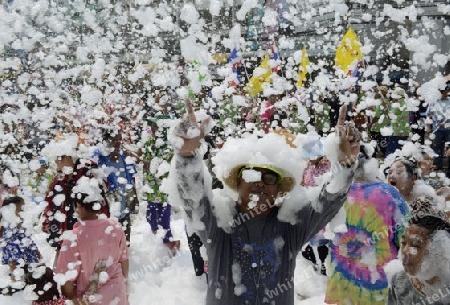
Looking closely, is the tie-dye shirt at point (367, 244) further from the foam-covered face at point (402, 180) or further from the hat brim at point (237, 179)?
the hat brim at point (237, 179)

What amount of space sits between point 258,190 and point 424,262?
2.47 feet

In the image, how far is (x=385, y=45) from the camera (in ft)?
40.6

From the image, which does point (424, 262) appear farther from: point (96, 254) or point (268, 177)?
point (96, 254)

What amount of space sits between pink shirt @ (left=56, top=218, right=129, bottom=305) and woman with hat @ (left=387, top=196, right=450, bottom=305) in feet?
5.63

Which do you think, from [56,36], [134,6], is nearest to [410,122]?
[134,6]

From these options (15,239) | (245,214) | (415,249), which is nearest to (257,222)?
(245,214)

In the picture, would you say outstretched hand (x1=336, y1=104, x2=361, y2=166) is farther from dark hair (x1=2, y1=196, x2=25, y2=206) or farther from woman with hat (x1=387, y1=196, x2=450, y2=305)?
dark hair (x1=2, y1=196, x2=25, y2=206)

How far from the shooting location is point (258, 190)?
77.4 inches

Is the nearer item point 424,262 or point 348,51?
point 424,262

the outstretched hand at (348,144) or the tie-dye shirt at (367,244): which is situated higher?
the outstretched hand at (348,144)

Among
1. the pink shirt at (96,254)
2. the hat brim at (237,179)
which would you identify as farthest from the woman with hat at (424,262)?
the pink shirt at (96,254)

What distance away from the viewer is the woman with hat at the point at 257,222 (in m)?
1.96

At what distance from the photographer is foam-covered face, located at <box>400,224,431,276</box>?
72.8 inches

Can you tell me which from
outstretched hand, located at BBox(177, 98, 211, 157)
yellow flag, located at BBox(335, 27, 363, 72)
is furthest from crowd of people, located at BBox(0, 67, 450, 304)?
yellow flag, located at BBox(335, 27, 363, 72)
